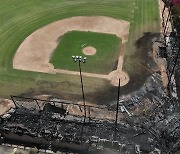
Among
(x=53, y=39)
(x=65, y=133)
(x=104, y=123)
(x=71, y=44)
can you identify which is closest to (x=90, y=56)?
(x=71, y=44)

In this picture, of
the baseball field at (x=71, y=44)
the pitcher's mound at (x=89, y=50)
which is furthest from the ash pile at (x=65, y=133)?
the pitcher's mound at (x=89, y=50)

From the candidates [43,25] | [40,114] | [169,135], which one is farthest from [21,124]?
[43,25]

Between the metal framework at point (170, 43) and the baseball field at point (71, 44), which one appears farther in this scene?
the metal framework at point (170, 43)

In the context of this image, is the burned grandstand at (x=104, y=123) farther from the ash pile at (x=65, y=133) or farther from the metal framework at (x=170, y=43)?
the metal framework at (x=170, y=43)

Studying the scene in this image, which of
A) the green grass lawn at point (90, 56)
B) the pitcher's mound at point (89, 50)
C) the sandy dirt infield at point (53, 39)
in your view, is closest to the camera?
the sandy dirt infield at point (53, 39)

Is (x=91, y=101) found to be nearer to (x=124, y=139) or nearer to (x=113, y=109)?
(x=113, y=109)

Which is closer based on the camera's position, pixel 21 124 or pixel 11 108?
pixel 21 124
